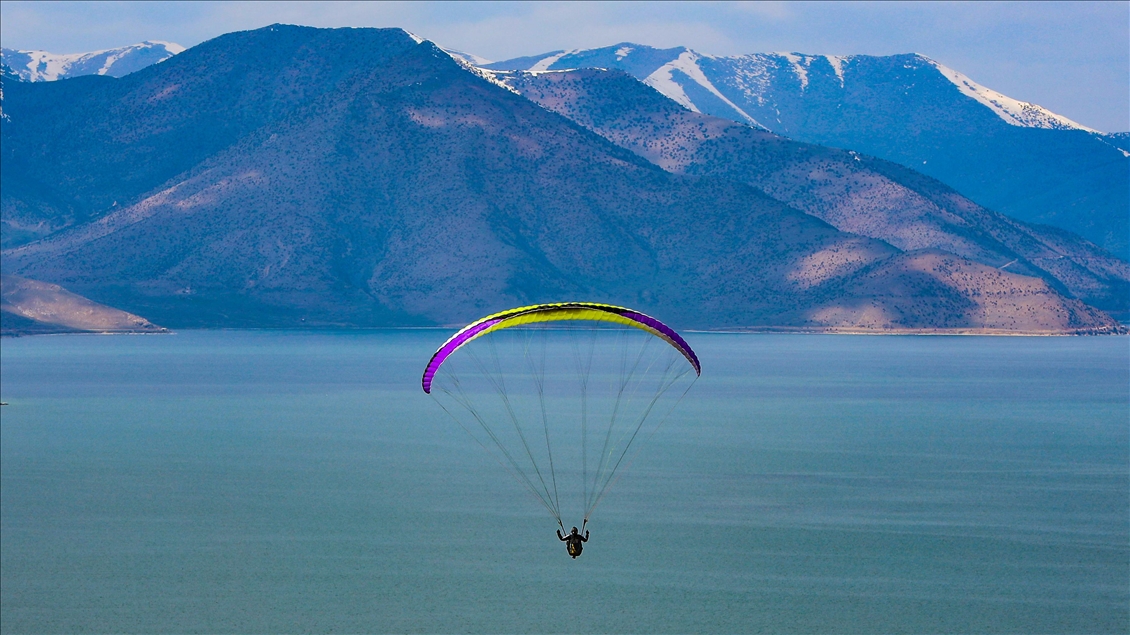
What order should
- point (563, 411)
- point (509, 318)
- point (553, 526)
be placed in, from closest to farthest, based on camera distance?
1. point (509, 318)
2. point (553, 526)
3. point (563, 411)

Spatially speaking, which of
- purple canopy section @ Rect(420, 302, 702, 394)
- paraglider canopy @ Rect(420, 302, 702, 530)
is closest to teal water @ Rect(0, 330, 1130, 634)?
paraglider canopy @ Rect(420, 302, 702, 530)

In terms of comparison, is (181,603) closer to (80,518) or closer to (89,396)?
(80,518)

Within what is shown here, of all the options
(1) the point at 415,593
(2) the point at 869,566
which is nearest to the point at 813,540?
(2) the point at 869,566

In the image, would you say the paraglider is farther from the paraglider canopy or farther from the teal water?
the teal water

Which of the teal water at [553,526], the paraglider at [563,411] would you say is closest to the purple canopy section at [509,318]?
the paraglider at [563,411]

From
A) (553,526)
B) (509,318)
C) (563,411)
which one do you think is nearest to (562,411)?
(563,411)

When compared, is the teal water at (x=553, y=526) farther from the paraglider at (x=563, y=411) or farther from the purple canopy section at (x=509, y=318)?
the purple canopy section at (x=509, y=318)

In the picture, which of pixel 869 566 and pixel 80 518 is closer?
pixel 869 566

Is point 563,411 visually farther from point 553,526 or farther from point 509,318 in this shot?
point 509,318
